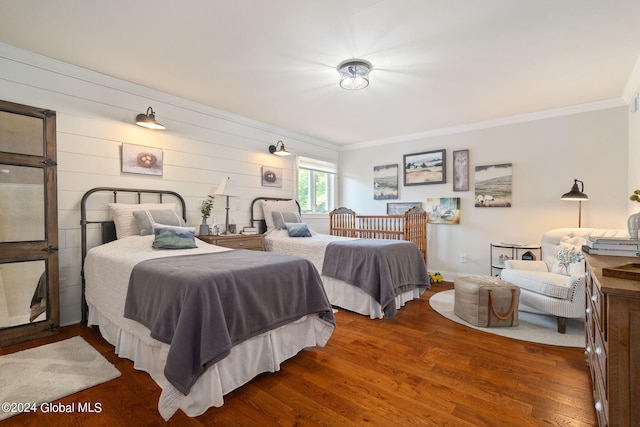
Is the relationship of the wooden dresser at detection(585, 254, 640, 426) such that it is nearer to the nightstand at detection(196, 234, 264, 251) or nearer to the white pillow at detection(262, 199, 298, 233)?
the nightstand at detection(196, 234, 264, 251)

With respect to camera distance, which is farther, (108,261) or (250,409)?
(108,261)

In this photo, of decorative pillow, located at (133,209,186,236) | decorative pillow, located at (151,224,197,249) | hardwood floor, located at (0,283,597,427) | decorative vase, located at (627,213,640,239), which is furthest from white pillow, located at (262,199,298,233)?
decorative vase, located at (627,213,640,239)

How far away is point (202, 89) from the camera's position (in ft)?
10.8

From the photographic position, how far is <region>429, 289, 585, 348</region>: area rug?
2490mm

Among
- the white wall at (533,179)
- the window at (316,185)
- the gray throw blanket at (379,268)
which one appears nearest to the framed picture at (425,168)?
the white wall at (533,179)

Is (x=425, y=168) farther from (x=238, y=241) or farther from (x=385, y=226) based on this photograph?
(x=238, y=241)

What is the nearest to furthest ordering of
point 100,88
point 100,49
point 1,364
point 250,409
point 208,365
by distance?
point 208,365 < point 250,409 < point 1,364 < point 100,49 < point 100,88

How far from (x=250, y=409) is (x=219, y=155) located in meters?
3.20

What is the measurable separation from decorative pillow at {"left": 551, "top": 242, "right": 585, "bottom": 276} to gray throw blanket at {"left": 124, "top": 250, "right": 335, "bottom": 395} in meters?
2.45

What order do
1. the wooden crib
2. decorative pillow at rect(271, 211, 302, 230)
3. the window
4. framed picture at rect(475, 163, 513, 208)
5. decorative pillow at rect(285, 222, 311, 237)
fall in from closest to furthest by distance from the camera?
decorative pillow at rect(285, 222, 311, 237), framed picture at rect(475, 163, 513, 208), decorative pillow at rect(271, 211, 302, 230), the wooden crib, the window

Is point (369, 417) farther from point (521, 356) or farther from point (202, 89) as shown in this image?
point (202, 89)

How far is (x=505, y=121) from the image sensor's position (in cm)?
419

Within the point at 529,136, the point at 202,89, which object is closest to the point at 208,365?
the point at 202,89

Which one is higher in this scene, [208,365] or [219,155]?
[219,155]
